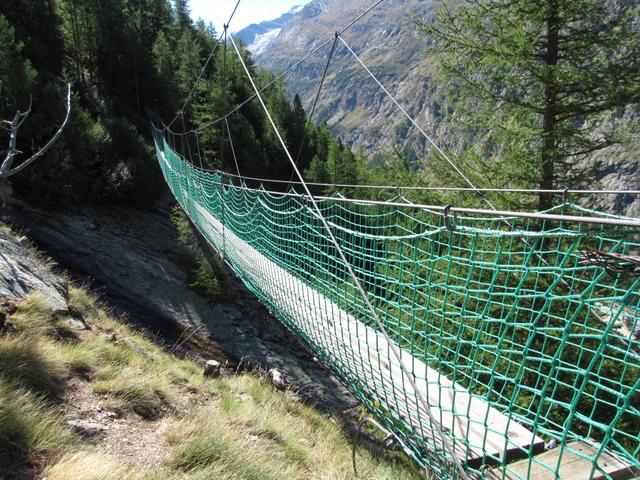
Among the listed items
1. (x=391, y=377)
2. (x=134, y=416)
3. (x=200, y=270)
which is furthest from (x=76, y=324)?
(x=200, y=270)

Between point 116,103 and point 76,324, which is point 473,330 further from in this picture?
point 116,103

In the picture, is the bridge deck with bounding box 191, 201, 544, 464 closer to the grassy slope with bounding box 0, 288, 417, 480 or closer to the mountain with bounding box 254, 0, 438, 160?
the grassy slope with bounding box 0, 288, 417, 480

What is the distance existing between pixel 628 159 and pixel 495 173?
81.1m

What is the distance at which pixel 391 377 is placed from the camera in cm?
174

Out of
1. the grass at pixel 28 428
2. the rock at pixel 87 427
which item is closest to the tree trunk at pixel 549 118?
the rock at pixel 87 427

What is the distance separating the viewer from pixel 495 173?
391cm

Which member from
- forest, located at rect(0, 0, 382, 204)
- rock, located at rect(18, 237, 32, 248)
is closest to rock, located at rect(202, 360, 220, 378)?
forest, located at rect(0, 0, 382, 204)

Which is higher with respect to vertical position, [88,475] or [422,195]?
[88,475]

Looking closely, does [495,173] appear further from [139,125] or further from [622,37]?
[139,125]

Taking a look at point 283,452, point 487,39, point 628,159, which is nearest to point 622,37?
point 487,39

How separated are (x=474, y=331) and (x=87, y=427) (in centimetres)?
202

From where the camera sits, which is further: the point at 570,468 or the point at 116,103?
the point at 116,103

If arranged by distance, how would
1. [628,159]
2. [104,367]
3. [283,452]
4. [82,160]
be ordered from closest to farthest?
[283,452] → [104,367] → [82,160] → [628,159]

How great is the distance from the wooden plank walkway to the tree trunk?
8.18 ft
